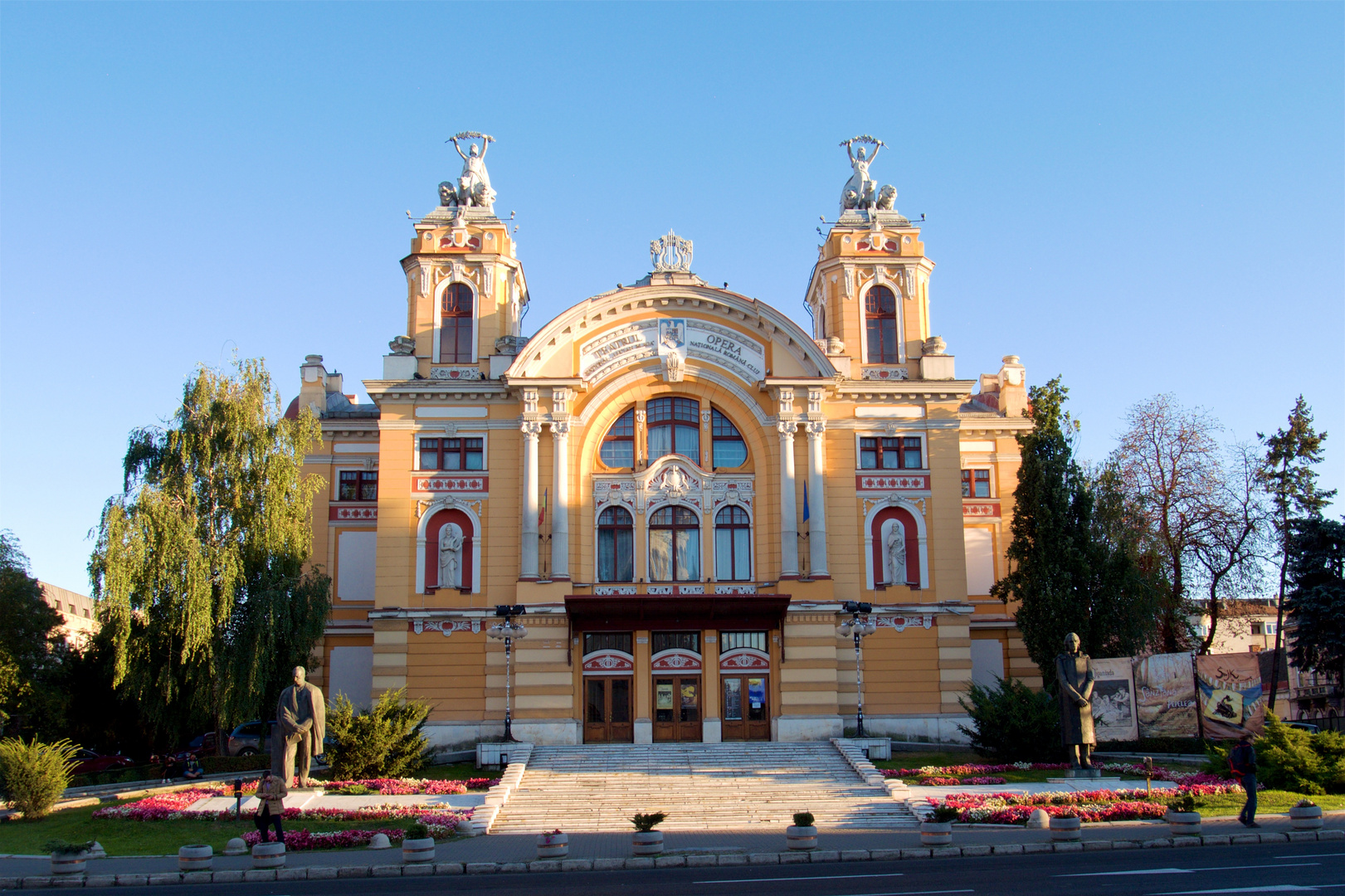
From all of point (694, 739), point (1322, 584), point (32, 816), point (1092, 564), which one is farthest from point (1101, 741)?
point (32, 816)

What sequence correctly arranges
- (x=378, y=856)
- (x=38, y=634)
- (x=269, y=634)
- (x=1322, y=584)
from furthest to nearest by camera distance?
(x=38, y=634) < (x=1322, y=584) < (x=269, y=634) < (x=378, y=856)

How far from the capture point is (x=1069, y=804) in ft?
84.1

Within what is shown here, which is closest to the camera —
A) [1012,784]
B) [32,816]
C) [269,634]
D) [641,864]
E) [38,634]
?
[641,864]

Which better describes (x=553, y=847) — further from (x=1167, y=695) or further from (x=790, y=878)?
(x=1167, y=695)

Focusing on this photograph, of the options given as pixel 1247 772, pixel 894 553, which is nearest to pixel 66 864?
pixel 1247 772

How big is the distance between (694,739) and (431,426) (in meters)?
14.3

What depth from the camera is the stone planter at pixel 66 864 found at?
18.9m

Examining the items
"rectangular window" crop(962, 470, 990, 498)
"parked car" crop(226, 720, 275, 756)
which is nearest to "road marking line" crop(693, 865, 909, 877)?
"parked car" crop(226, 720, 275, 756)

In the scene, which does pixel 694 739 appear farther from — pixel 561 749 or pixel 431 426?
pixel 431 426

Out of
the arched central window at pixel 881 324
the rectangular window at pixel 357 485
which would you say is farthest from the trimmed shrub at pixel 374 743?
the arched central window at pixel 881 324

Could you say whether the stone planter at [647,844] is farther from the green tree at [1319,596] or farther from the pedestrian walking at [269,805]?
the green tree at [1319,596]

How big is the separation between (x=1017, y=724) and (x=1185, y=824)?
11.5 metres

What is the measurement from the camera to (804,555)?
39.0 metres

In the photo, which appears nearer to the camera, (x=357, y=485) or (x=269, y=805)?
(x=269, y=805)
